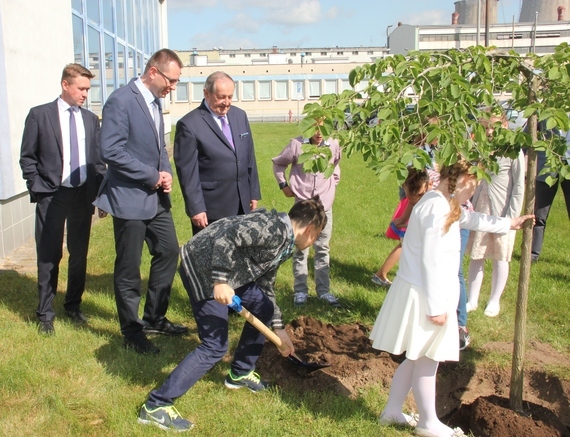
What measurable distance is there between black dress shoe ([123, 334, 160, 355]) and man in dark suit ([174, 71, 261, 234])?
982mm

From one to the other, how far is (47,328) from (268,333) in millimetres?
2142

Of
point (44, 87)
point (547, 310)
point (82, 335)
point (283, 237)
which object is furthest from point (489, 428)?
point (44, 87)

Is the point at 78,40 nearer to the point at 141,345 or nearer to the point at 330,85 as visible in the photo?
the point at 141,345

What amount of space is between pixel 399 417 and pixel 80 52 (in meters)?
8.82

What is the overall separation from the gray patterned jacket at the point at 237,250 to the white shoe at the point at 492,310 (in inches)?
105

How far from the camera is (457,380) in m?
4.47

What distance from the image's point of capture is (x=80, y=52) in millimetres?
10500

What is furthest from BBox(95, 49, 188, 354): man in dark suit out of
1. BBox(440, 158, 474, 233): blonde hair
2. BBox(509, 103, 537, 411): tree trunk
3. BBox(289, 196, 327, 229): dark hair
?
BBox(509, 103, 537, 411): tree trunk

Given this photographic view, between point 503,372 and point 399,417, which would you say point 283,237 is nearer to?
point 399,417

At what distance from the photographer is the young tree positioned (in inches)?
113

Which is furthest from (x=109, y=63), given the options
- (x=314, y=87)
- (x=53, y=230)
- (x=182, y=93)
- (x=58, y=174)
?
(x=314, y=87)

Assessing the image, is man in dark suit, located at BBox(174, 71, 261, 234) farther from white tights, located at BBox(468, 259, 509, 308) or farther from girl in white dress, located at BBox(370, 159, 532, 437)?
white tights, located at BBox(468, 259, 509, 308)

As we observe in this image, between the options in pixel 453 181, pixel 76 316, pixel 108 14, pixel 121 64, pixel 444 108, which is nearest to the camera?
pixel 444 108

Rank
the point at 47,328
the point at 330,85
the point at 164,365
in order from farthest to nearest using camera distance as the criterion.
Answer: the point at 330,85 → the point at 47,328 → the point at 164,365
